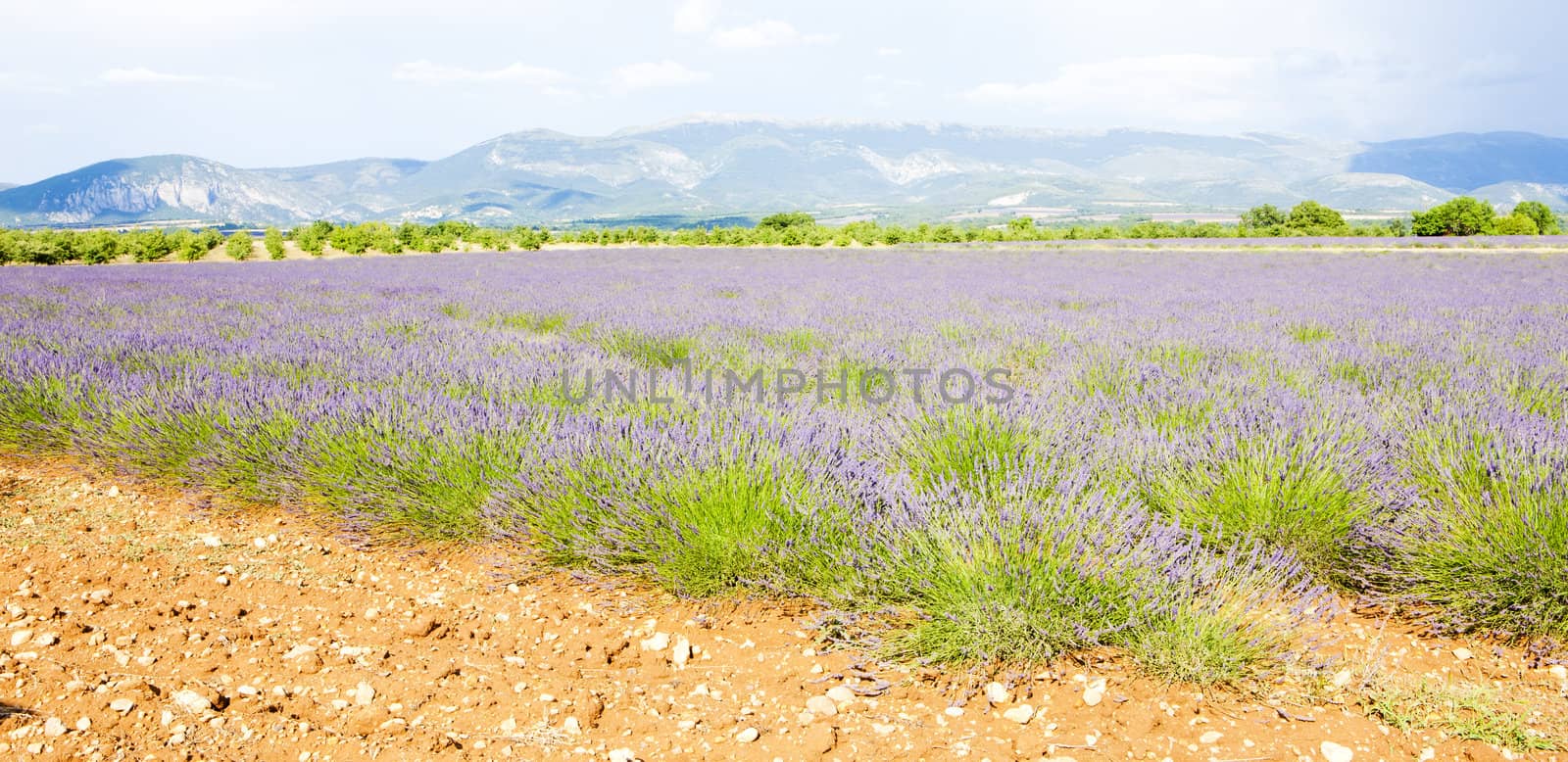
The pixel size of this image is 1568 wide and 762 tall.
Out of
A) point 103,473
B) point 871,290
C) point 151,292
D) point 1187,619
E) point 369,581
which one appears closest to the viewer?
point 1187,619

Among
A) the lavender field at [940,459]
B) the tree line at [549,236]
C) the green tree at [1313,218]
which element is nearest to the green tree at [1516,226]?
the tree line at [549,236]

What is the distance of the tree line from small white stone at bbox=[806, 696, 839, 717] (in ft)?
107

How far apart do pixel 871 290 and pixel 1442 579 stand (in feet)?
27.9

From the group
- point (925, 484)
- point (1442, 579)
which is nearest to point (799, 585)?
point (925, 484)

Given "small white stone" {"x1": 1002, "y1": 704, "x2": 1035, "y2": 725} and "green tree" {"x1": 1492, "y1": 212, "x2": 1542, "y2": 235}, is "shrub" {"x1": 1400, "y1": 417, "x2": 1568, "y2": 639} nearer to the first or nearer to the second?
"small white stone" {"x1": 1002, "y1": 704, "x2": 1035, "y2": 725}

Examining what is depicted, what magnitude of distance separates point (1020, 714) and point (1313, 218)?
55361 millimetres

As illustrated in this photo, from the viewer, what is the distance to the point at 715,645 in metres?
2.06

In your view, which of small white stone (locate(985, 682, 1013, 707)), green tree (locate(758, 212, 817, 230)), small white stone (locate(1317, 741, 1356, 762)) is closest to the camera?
small white stone (locate(1317, 741, 1356, 762))

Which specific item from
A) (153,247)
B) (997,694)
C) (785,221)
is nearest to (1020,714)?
(997,694)

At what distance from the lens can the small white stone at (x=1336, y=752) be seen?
1478mm

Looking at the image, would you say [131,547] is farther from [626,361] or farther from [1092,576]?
[1092,576]

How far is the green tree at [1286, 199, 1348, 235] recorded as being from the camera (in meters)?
43.5

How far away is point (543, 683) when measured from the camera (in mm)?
1822

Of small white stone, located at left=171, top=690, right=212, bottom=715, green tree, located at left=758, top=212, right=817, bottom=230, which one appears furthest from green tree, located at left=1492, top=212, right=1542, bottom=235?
small white stone, located at left=171, top=690, right=212, bottom=715
